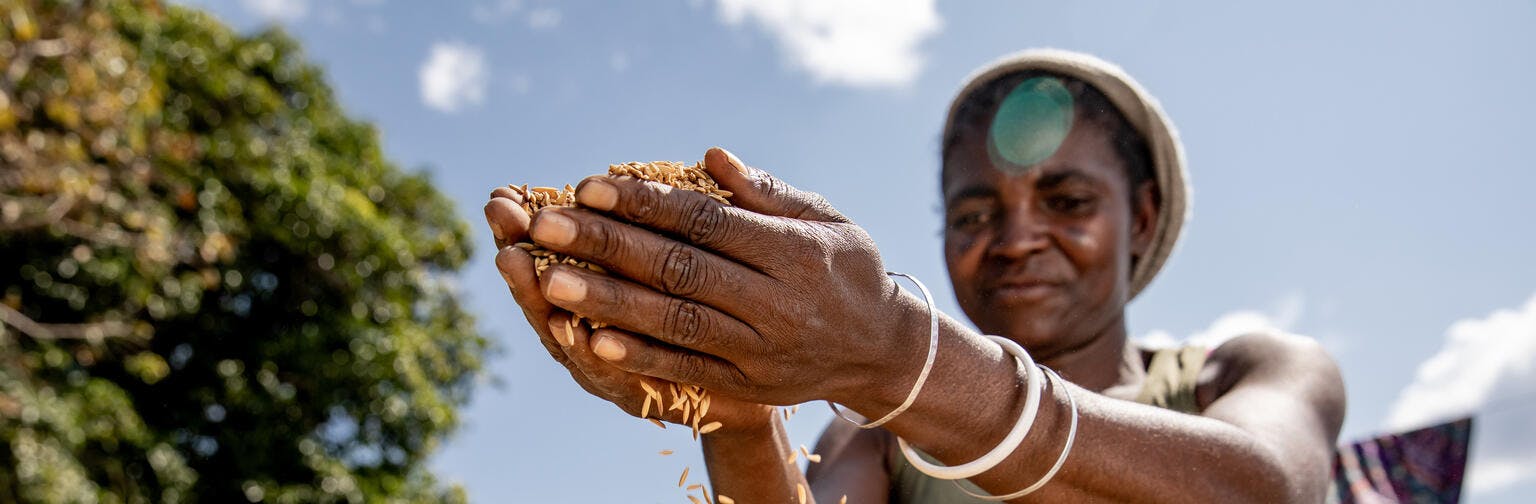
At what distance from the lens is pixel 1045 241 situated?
2201 millimetres

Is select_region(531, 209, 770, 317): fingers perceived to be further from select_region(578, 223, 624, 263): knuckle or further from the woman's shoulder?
the woman's shoulder

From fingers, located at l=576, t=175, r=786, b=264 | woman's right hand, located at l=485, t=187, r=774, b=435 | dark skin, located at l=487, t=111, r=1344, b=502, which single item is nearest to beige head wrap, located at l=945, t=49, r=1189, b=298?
dark skin, located at l=487, t=111, r=1344, b=502

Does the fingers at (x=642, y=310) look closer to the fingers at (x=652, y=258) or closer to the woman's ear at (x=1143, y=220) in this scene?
the fingers at (x=652, y=258)

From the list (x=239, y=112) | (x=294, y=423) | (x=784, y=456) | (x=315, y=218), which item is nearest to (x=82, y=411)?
(x=294, y=423)

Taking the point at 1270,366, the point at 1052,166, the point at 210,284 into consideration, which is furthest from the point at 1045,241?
the point at 210,284

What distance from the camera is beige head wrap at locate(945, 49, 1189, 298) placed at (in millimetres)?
2312

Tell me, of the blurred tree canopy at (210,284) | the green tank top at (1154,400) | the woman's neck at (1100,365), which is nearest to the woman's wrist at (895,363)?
the green tank top at (1154,400)

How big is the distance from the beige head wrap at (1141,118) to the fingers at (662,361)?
55.0 inches

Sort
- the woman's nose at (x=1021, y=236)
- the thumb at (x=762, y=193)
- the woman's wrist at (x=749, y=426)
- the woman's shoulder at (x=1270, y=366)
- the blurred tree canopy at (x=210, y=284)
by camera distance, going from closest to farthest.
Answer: the thumb at (x=762, y=193), the woman's wrist at (x=749, y=426), the woman's shoulder at (x=1270, y=366), the woman's nose at (x=1021, y=236), the blurred tree canopy at (x=210, y=284)

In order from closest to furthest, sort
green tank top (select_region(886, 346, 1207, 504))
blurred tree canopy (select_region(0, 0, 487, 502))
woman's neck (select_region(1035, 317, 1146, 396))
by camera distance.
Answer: green tank top (select_region(886, 346, 1207, 504)) < woman's neck (select_region(1035, 317, 1146, 396)) < blurred tree canopy (select_region(0, 0, 487, 502))

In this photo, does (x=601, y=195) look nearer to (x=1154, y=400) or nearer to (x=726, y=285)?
(x=726, y=285)

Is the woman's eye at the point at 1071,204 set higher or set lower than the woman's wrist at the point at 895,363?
higher

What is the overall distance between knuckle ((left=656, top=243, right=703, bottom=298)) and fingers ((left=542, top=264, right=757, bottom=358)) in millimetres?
15

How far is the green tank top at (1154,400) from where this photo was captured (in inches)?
81.3
